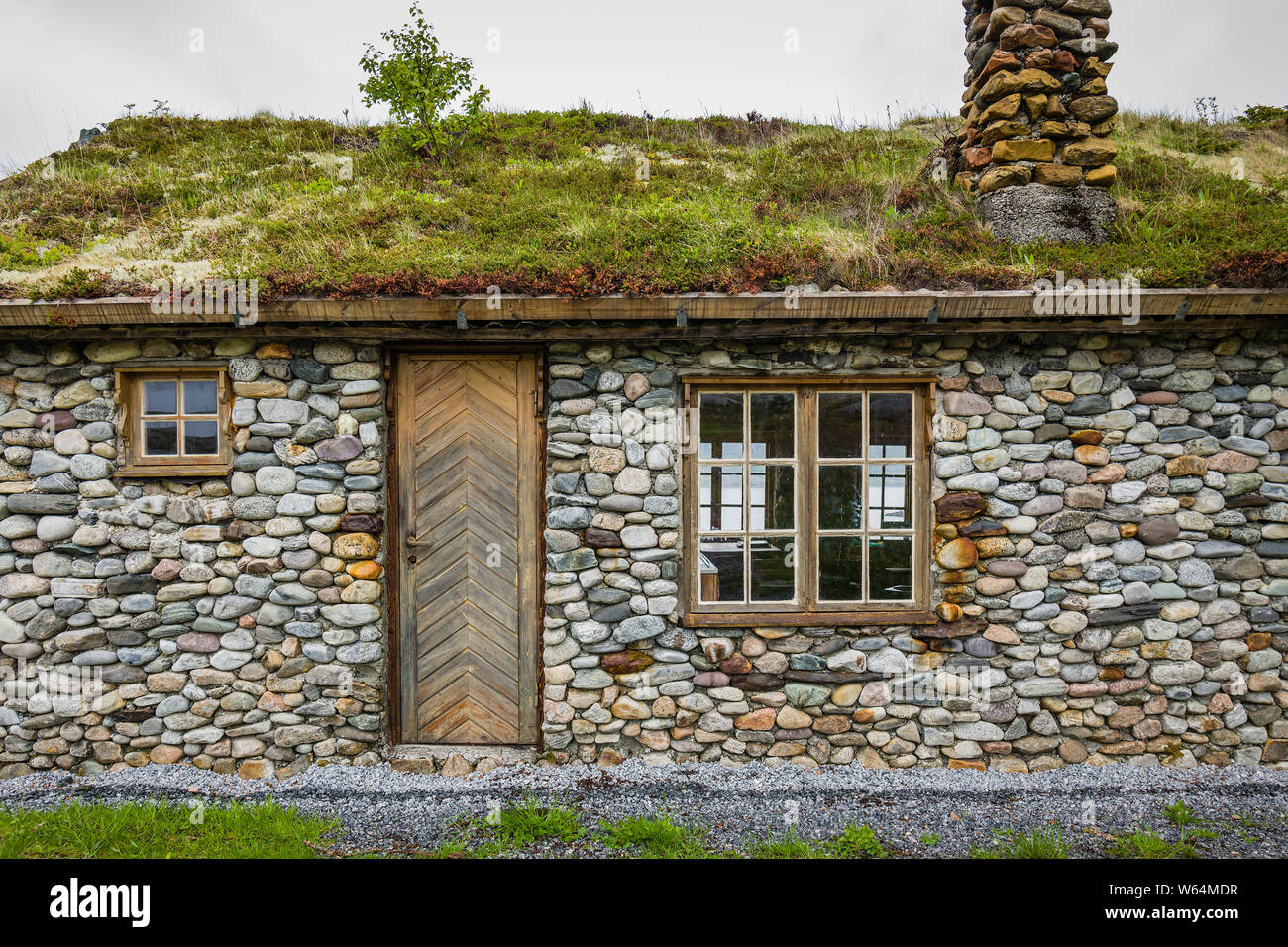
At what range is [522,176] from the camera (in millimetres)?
7133

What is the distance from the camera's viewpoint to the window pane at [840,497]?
4.74m

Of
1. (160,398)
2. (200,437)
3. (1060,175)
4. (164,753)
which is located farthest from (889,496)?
(164,753)

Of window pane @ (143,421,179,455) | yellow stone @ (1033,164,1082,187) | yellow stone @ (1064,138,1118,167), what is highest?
yellow stone @ (1064,138,1118,167)

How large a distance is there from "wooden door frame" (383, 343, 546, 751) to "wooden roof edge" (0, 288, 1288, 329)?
0.44m

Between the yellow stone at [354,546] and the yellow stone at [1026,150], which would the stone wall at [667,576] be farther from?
the yellow stone at [1026,150]

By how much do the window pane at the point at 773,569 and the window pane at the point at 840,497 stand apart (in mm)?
314

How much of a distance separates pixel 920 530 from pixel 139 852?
5.07 m

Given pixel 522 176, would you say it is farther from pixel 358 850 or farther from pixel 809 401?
pixel 358 850

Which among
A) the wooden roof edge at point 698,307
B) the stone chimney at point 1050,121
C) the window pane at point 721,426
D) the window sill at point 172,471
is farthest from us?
the stone chimney at point 1050,121

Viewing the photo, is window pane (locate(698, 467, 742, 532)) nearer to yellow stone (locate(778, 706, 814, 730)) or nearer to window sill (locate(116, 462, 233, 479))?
yellow stone (locate(778, 706, 814, 730))

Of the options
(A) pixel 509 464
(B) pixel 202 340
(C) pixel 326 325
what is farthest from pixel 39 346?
(A) pixel 509 464

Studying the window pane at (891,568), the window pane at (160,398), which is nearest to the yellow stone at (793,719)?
the window pane at (891,568)

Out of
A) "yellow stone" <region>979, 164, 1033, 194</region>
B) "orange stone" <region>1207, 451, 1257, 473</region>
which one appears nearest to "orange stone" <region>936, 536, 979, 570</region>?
"orange stone" <region>1207, 451, 1257, 473</region>

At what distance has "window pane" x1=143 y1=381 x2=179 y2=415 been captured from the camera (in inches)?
182
